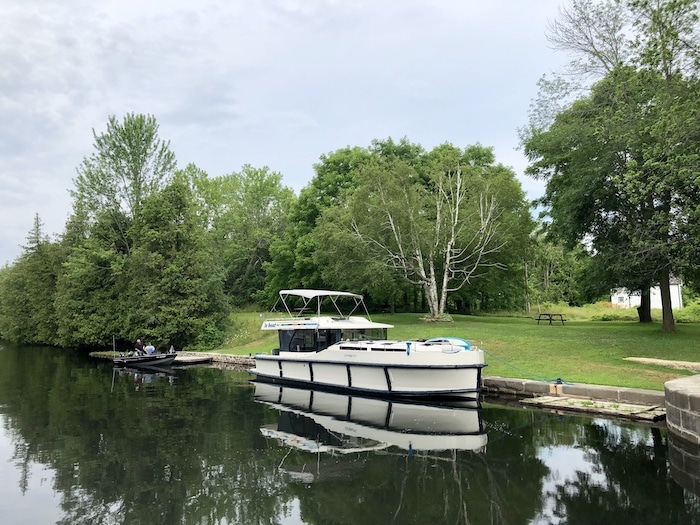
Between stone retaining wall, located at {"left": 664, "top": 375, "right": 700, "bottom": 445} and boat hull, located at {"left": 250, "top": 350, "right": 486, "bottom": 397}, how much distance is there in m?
5.04

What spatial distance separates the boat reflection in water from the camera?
37.0 ft

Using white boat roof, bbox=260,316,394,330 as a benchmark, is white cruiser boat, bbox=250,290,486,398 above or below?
below

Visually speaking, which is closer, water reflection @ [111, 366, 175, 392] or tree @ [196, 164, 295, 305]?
water reflection @ [111, 366, 175, 392]

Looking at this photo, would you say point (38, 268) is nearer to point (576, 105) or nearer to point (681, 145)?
point (576, 105)

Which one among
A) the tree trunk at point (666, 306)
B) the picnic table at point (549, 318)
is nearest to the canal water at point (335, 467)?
the tree trunk at point (666, 306)

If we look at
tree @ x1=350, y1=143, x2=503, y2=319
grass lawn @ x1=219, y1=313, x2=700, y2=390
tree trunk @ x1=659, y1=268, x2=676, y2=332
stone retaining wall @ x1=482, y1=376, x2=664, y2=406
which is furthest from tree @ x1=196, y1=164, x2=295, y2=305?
stone retaining wall @ x1=482, y1=376, x2=664, y2=406

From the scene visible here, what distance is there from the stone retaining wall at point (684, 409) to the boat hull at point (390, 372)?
16.5 feet

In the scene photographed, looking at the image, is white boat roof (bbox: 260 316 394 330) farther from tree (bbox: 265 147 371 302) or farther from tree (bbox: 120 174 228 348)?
tree (bbox: 265 147 371 302)

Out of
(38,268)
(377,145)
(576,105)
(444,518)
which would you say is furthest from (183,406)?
(38,268)

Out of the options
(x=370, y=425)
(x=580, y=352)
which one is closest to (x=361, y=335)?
(x=370, y=425)

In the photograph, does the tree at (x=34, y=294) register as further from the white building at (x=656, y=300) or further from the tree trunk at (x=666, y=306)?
the white building at (x=656, y=300)

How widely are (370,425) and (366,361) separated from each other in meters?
3.81

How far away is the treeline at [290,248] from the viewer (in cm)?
3388

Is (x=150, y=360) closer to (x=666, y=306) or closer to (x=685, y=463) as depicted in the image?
(x=685, y=463)
